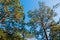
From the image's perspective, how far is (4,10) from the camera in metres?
23.8

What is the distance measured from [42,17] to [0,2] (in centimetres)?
880

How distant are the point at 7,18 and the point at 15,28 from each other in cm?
146

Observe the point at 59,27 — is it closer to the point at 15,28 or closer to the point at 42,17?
the point at 42,17

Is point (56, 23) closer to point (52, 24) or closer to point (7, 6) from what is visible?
Result: point (52, 24)

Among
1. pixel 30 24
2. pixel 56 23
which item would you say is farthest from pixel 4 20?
pixel 56 23

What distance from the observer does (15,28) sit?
24.6 meters

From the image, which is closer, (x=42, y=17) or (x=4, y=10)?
(x=4, y=10)

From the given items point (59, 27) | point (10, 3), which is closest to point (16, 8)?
point (10, 3)

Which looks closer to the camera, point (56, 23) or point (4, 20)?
point (4, 20)

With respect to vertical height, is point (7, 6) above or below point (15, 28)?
above

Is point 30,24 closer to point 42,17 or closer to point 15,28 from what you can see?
point 42,17

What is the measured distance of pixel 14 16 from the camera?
24.4m

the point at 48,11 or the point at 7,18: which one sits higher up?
the point at 48,11

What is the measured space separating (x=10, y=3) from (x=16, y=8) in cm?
90
